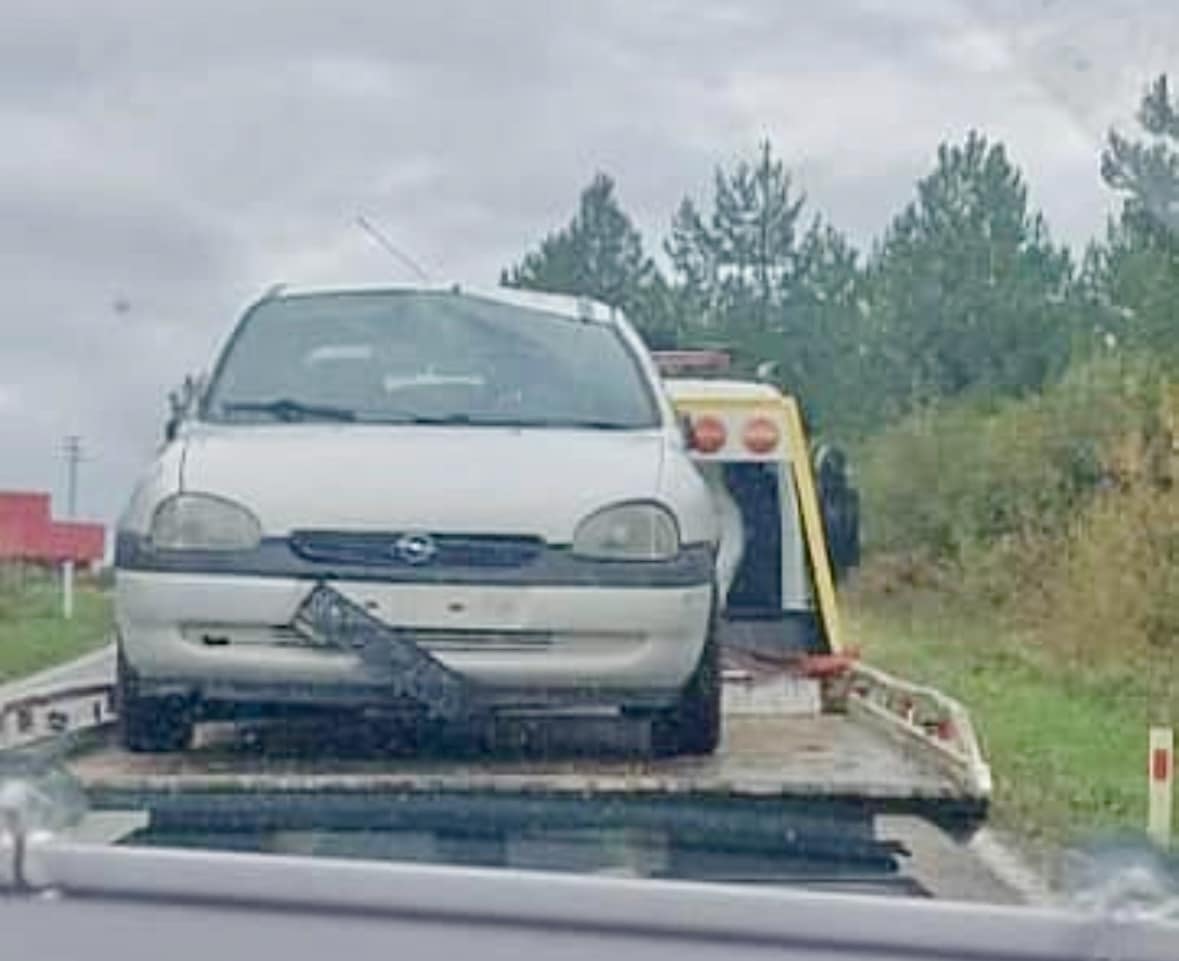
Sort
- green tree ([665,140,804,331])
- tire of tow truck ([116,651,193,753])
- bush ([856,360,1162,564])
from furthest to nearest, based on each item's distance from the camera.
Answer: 1. bush ([856,360,1162,564])
2. tire of tow truck ([116,651,193,753])
3. green tree ([665,140,804,331])

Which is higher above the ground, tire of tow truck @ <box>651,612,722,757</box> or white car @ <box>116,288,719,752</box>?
white car @ <box>116,288,719,752</box>

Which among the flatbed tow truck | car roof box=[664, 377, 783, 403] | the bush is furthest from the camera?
the bush

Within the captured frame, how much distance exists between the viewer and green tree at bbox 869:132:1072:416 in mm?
3473

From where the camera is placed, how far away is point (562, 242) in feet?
11.3

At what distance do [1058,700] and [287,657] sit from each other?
1720mm

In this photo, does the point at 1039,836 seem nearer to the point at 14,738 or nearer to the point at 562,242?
the point at 562,242

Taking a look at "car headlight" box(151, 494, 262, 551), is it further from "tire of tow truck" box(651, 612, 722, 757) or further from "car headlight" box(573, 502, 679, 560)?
"tire of tow truck" box(651, 612, 722, 757)

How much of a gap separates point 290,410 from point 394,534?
0.79 feet

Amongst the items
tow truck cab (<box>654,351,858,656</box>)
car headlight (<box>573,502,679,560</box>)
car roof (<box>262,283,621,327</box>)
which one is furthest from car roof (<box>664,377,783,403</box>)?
car headlight (<box>573,502,679,560</box>)

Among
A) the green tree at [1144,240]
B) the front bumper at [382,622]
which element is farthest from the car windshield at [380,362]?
the green tree at [1144,240]

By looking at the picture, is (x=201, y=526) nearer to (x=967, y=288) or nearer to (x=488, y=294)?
(x=488, y=294)

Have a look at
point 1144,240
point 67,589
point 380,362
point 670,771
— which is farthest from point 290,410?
point 1144,240

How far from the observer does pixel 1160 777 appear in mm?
4207

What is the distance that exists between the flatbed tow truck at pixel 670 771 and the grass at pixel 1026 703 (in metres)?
0.06
